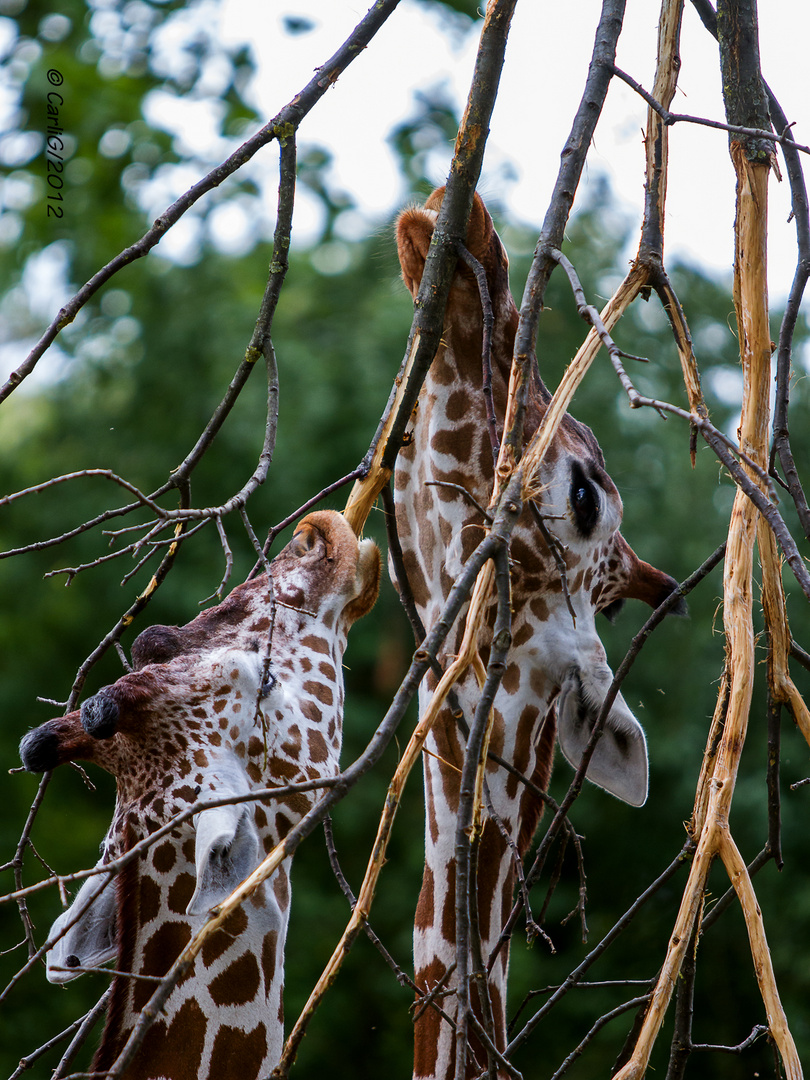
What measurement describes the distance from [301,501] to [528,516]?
150 inches

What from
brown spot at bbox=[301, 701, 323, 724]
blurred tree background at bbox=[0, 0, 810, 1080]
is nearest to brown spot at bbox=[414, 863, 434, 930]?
brown spot at bbox=[301, 701, 323, 724]

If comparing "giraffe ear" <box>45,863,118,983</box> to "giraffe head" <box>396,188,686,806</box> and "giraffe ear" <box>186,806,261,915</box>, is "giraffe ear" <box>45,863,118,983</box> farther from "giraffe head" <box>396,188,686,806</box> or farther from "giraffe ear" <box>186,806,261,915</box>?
"giraffe head" <box>396,188,686,806</box>

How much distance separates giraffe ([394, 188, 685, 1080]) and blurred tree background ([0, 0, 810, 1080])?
10.2 ft

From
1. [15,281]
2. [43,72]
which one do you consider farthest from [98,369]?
[43,72]

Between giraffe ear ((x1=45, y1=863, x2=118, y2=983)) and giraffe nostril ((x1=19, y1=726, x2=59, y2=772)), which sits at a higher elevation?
giraffe nostril ((x1=19, y1=726, x2=59, y2=772))

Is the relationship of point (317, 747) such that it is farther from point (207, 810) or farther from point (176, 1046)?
point (176, 1046)

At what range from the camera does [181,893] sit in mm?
1942

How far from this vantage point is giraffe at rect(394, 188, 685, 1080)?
2111 millimetres

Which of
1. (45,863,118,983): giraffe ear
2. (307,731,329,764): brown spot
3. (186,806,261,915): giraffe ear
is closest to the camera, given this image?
(186,806,261,915): giraffe ear

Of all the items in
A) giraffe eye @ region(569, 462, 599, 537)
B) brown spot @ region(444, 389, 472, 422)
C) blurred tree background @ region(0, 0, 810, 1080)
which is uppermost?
brown spot @ region(444, 389, 472, 422)

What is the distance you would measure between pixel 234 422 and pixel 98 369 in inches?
41.0

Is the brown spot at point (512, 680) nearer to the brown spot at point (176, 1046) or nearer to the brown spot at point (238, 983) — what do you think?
the brown spot at point (238, 983)

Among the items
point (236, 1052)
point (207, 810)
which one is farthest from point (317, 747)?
point (236, 1052)

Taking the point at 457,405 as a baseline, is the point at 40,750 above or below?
below
